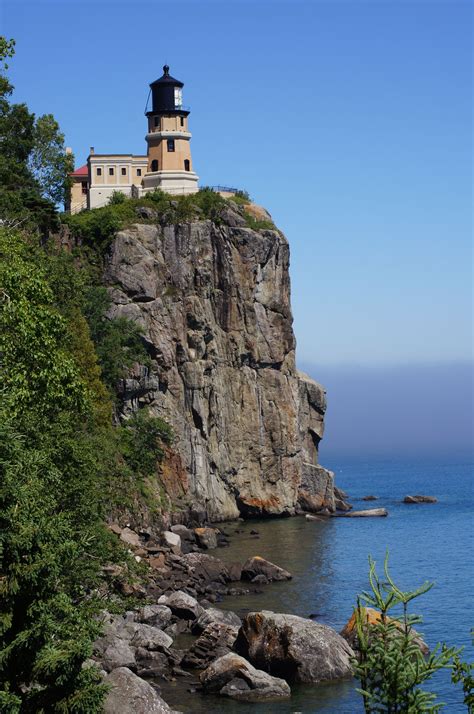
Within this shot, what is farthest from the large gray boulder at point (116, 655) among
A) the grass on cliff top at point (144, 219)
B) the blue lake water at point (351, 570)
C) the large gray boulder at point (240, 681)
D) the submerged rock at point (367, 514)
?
the submerged rock at point (367, 514)

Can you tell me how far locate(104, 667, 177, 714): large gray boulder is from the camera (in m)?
36.6

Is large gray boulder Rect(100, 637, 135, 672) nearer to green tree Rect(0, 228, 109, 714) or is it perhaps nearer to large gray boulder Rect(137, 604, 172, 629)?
green tree Rect(0, 228, 109, 714)

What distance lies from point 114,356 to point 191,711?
49118 mm

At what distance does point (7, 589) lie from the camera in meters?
26.8

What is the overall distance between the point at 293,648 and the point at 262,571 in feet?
76.9

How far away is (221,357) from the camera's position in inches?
3974

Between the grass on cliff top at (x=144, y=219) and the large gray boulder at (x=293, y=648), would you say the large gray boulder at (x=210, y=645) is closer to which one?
the large gray boulder at (x=293, y=648)

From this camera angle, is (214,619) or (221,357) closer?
(214,619)

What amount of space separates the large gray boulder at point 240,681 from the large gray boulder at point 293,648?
4.33 feet

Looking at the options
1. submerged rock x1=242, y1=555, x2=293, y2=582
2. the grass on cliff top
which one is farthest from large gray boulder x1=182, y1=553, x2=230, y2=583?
the grass on cliff top

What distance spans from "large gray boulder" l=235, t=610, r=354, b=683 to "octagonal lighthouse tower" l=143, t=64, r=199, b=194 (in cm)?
6556

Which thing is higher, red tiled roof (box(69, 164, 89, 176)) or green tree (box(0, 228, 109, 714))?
red tiled roof (box(69, 164, 89, 176))

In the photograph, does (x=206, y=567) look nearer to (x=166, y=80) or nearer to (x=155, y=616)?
(x=155, y=616)

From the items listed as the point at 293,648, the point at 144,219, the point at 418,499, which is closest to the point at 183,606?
the point at 293,648
